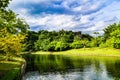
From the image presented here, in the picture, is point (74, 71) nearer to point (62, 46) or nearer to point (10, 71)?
point (10, 71)

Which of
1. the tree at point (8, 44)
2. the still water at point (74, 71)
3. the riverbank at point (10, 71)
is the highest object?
the tree at point (8, 44)

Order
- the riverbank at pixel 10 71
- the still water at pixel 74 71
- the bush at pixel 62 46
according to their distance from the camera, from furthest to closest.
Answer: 1. the bush at pixel 62 46
2. the still water at pixel 74 71
3. the riverbank at pixel 10 71

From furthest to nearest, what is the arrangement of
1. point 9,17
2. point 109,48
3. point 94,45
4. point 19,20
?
point 94,45 → point 109,48 → point 19,20 → point 9,17

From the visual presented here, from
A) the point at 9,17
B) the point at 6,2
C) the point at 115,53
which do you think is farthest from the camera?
the point at 115,53

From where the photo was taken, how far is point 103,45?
526ft

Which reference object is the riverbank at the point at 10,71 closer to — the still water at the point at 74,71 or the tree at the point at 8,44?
the still water at the point at 74,71

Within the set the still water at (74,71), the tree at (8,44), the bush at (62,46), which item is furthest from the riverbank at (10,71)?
the bush at (62,46)

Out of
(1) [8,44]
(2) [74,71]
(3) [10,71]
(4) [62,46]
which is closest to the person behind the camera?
(3) [10,71]

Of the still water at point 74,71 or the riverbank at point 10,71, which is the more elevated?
the riverbank at point 10,71

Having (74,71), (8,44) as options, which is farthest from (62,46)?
(8,44)

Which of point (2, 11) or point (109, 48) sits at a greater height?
point (2, 11)

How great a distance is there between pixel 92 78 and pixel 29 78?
14.3m

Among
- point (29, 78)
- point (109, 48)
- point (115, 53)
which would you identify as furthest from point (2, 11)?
point (109, 48)

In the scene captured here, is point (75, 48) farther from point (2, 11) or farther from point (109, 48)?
point (2, 11)
